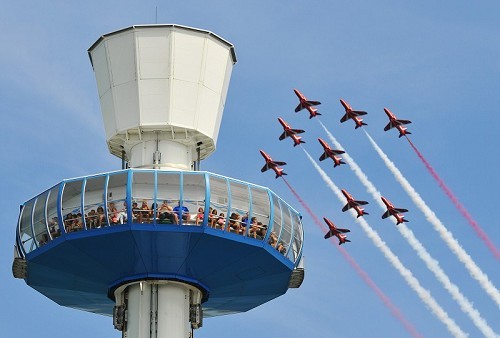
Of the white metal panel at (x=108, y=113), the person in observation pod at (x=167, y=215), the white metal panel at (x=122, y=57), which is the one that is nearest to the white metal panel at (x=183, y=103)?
the white metal panel at (x=122, y=57)

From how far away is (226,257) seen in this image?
270ft

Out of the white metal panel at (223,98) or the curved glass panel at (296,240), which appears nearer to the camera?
the curved glass panel at (296,240)

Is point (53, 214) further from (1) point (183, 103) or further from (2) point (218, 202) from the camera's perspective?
(1) point (183, 103)

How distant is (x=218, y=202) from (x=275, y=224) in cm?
405

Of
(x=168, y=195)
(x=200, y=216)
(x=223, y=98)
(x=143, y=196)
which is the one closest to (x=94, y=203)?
(x=143, y=196)

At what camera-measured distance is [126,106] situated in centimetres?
8694

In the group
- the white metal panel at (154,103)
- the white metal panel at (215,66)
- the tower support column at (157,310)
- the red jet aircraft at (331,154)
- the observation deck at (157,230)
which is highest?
the red jet aircraft at (331,154)

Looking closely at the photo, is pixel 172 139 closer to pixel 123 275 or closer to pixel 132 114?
pixel 132 114

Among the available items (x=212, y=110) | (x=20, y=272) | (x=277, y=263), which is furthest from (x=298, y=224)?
(x=20, y=272)

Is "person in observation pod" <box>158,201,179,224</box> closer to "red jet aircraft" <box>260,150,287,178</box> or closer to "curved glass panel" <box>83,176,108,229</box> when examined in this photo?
"curved glass panel" <box>83,176,108,229</box>

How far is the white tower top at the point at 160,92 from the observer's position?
86.5m

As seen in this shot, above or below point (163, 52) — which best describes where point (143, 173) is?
below

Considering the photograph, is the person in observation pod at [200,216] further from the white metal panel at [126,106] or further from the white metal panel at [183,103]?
the white metal panel at [126,106]

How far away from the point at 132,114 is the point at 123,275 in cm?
1016
